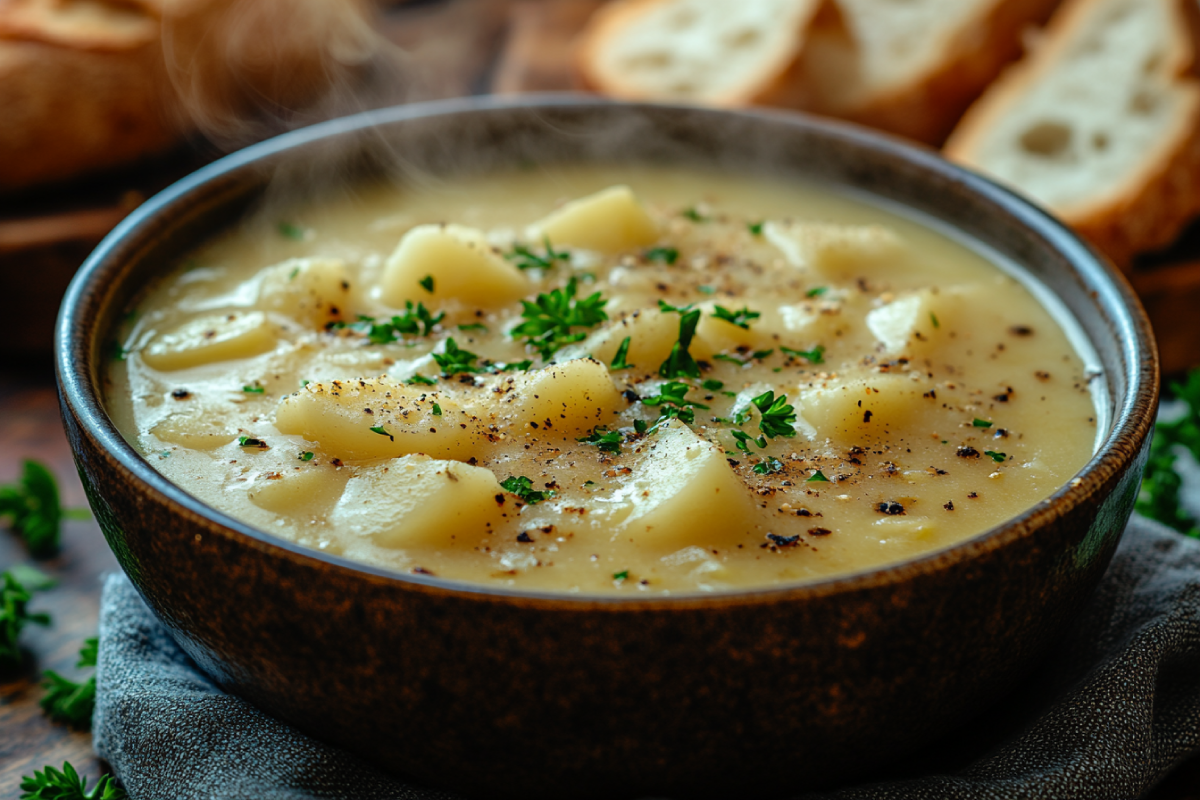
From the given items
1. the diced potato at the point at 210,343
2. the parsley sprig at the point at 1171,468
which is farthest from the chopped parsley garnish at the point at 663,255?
the parsley sprig at the point at 1171,468

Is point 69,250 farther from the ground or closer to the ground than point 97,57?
closer to the ground

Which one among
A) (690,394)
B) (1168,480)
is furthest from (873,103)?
(690,394)

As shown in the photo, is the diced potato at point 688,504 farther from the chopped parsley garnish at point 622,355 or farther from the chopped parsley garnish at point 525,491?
the chopped parsley garnish at point 622,355

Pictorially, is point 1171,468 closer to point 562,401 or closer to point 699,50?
point 562,401

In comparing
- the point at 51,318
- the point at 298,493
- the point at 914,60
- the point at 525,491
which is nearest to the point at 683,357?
the point at 525,491

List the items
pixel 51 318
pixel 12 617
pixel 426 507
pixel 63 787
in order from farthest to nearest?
pixel 51 318
pixel 12 617
pixel 63 787
pixel 426 507

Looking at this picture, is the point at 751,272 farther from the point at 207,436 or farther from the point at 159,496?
the point at 159,496

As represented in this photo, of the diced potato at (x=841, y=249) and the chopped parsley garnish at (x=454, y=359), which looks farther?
the diced potato at (x=841, y=249)
